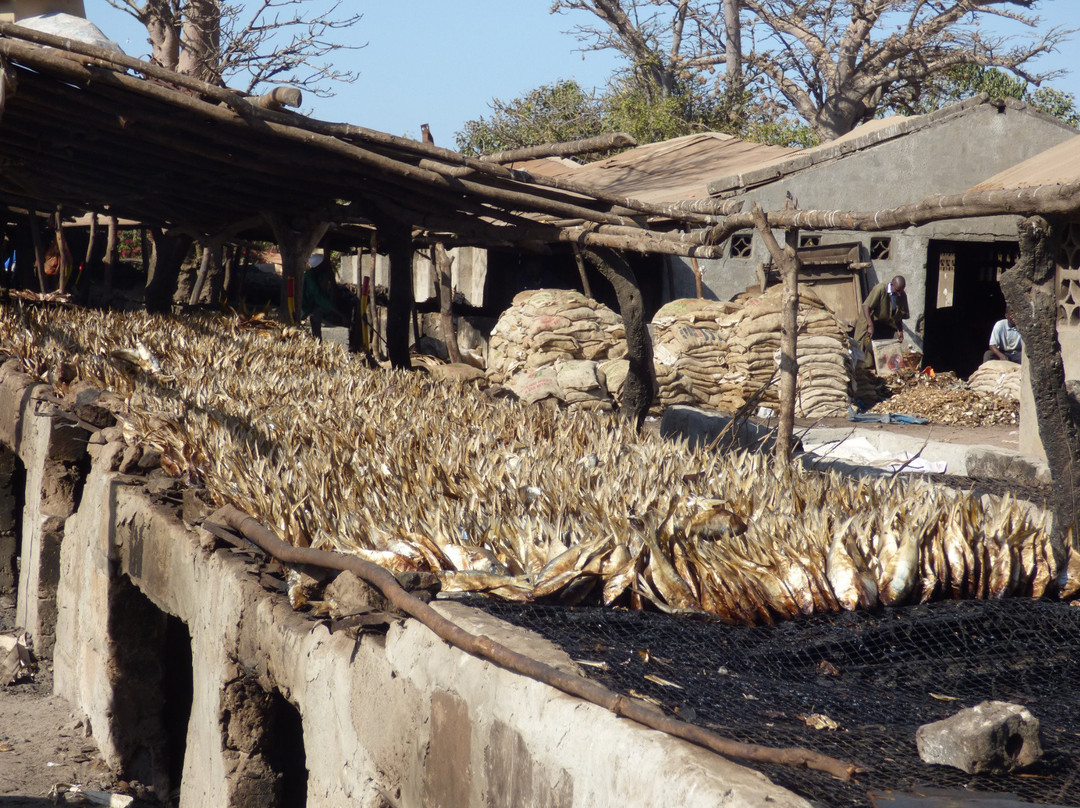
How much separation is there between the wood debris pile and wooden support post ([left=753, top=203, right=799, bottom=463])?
8.05 meters

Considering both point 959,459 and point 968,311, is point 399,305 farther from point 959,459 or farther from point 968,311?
point 968,311

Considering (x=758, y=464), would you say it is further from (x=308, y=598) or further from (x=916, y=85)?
(x=916, y=85)

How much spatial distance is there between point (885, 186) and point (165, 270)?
960 cm

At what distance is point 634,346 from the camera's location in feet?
20.6

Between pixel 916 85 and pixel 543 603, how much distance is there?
22963mm

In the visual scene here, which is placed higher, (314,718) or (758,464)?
(758,464)

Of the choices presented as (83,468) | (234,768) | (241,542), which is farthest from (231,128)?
(234,768)

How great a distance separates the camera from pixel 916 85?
23141 millimetres

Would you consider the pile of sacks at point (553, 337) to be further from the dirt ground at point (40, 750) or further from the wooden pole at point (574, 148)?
the dirt ground at point (40, 750)

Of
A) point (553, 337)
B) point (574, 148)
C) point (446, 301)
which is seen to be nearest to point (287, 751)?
point (574, 148)

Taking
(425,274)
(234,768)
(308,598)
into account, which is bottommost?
(234,768)

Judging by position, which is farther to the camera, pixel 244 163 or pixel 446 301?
pixel 446 301

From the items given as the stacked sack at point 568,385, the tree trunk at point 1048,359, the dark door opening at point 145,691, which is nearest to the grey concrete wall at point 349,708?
the dark door opening at point 145,691

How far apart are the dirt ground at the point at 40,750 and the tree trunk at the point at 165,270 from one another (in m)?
4.80
